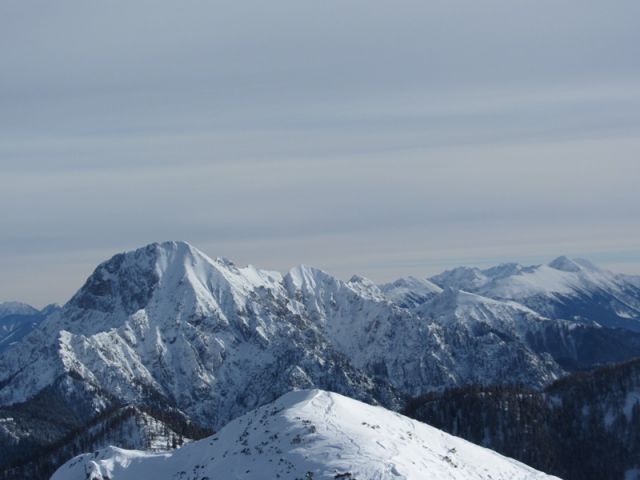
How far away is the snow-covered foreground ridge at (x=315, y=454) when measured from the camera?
14662 cm

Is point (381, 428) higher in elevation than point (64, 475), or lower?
higher

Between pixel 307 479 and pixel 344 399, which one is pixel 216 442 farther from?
pixel 307 479

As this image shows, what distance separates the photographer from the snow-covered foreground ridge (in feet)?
481

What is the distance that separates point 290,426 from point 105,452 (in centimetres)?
4761

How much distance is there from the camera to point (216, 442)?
176250mm

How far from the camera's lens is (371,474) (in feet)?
463

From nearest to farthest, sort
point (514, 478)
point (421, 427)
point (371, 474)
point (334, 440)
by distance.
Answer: point (371, 474)
point (334, 440)
point (514, 478)
point (421, 427)

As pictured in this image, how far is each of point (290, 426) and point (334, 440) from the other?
37.7ft

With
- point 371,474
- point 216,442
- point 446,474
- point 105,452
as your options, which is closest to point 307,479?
point 371,474

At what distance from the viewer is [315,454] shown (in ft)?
494

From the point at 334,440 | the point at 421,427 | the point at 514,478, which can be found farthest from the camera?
the point at 421,427

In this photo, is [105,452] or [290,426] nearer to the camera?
[290,426]

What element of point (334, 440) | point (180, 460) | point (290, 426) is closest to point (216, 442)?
point (180, 460)

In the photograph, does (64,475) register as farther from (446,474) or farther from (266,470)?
(446,474)
